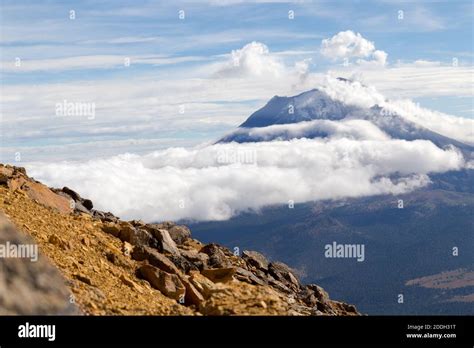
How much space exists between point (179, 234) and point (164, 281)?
1798cm

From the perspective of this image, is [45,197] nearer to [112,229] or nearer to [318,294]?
[112,229]

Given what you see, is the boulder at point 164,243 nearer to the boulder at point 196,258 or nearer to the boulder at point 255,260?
the boulder at point 196,258

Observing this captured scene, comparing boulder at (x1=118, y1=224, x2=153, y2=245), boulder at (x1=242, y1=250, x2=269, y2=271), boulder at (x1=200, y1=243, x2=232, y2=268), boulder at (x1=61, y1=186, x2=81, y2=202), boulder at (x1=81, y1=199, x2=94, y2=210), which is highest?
boulder at (x1=61, y1=186, x2=81, y2=202)

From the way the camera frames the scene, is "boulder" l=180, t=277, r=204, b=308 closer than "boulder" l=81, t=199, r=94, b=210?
Yes

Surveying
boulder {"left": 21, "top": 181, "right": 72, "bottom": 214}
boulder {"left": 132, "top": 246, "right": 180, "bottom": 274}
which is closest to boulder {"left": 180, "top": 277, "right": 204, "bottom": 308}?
boulder {"left": 132, "top": 246, "right": 180, "bottom": 274}

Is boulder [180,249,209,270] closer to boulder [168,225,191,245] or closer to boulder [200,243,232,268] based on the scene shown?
boulder [200,243,232,268]

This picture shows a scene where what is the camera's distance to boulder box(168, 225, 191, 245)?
57.8m

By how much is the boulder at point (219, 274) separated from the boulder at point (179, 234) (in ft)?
37.8

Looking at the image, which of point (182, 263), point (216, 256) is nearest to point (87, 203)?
point (216, 256)

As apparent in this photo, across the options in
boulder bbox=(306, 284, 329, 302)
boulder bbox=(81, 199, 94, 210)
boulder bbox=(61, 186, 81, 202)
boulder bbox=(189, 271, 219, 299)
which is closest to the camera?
boulder bbox=(189, 271, 219, 299)

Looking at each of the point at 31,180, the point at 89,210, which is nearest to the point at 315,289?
the point at 89,210

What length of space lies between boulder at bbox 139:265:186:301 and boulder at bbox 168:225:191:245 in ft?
50.9

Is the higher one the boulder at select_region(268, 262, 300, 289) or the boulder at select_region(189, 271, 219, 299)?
the boulder at select_region(189, 271, 219, 299)
